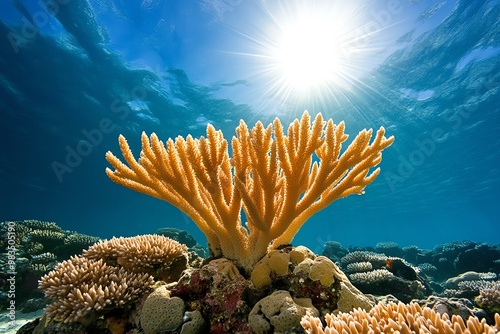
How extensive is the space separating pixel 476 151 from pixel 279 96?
24.5 metres

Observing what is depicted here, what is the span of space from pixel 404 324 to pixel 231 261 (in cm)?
194

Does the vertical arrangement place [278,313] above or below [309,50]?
below

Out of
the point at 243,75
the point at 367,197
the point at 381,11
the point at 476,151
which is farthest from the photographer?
the point at 367,197

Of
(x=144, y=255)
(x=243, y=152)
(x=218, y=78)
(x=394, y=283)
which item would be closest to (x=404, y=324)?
(x=243, y=152)

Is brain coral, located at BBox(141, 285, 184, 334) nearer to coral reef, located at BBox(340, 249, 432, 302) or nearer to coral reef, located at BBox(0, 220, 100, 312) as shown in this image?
coral reef, located at BBox(340, 249, 432, 302)

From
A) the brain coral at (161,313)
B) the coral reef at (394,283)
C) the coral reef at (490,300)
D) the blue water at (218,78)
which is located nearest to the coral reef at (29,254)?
the brain coral at (161,313)

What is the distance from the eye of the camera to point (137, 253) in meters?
3.32

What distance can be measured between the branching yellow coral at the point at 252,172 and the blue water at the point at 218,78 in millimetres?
13783

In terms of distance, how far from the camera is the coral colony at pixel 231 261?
101 inches

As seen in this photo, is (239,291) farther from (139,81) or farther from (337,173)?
(139,81)

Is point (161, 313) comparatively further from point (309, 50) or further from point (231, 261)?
point (309, 50)

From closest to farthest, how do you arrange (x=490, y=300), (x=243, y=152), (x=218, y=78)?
(x=243, y=152)
(x=490, y=300)
(x=218, y=78)

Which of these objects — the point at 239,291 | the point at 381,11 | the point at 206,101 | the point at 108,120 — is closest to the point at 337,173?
the point at 239,291

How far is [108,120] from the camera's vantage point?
80.6 feet
